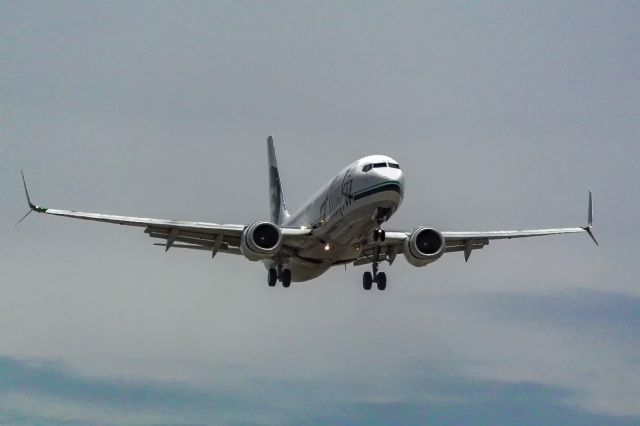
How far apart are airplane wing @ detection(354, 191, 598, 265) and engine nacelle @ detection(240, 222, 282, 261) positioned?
5.09m

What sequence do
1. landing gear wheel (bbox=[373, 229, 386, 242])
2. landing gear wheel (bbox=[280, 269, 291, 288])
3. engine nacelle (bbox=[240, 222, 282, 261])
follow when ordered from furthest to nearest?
landing gear wheel (bbox=[280, 269, 291, 288]) < engine nacelle (bbox=[240, 222, 282, 261]) < landing gear wheel (bbox=[373, 229, 386, 242])

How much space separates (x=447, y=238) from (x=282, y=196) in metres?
24.9

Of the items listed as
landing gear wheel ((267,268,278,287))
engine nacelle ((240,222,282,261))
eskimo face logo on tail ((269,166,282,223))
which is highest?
eskimo face logo on tail ((269,166,282,223))

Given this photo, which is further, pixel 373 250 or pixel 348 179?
pixel 373 250

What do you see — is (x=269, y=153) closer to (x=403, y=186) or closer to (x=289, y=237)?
(x=289, y=237)

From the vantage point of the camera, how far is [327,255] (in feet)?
225

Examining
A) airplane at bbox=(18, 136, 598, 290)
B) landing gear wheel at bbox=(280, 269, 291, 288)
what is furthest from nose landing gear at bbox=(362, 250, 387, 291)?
landing gear wheel at bbox=(280, 269, 291, 288)

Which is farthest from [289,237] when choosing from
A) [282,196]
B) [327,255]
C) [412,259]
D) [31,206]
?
[282,196]

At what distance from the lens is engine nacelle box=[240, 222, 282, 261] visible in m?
65.6

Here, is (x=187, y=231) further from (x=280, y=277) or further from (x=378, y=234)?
(x=378, y=234)

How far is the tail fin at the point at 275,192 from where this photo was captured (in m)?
91.6

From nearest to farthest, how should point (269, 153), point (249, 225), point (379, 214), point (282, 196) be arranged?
point (379, 214) < point (249, 225) < point (282, 196) < point (269, 153)

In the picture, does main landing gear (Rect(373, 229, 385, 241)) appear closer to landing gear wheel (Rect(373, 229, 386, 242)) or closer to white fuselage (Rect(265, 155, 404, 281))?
landing gear wheel (Rect(373, 229, 386, 242))

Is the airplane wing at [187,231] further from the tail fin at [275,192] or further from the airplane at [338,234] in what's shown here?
the tail fin at [275,192]
